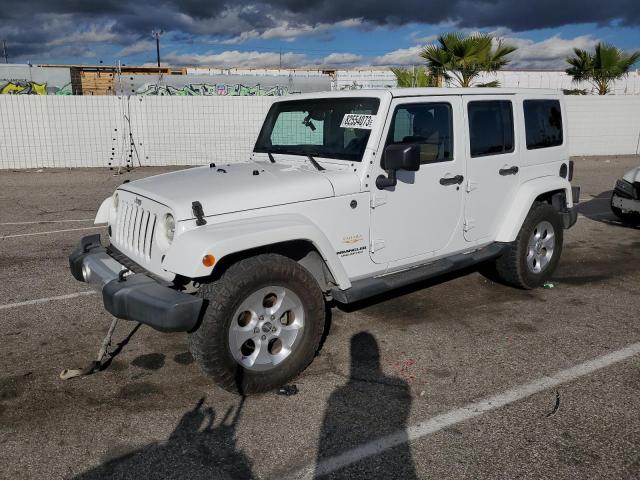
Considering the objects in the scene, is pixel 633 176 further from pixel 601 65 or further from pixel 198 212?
pixel 601 65

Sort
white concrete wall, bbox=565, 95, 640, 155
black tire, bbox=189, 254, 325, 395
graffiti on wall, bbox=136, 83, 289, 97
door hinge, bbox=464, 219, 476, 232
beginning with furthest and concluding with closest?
graffiti on wall, bbox=136, 83, 289, 97 < white concrete wall, bbox=565, 95, 640, 155 < door hinge, bbox=464, 219, 476, 232 < black tire, bbox=189, 254, 325, 395

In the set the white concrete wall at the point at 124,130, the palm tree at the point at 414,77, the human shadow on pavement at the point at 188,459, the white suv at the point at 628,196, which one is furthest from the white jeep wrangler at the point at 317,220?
the white concrete wall at the point at 124,130

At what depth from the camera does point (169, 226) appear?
11.9 ft

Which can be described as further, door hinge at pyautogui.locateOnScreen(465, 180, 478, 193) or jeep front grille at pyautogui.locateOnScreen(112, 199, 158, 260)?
door hinge at pyautogui.locateOnScreen(465, 180, 478, 193)

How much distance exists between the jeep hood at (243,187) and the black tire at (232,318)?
0.41 meters

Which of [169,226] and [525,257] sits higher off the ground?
[169,226]

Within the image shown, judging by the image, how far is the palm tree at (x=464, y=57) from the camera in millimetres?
17078

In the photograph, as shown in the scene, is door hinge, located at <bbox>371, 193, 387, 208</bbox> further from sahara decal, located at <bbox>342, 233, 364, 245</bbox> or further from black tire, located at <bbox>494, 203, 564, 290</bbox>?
black tire, located at <bbox>494, 203, 564, 290</bbox>

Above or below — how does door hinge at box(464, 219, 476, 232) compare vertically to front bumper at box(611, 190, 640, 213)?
above

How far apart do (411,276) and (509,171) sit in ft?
5.27

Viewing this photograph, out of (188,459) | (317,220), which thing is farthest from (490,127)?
(188,459)

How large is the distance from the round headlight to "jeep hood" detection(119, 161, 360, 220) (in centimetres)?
8

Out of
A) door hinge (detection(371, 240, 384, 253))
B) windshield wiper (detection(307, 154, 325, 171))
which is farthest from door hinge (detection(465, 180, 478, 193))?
windshield wiper (detection(307, 154, 325, 171))

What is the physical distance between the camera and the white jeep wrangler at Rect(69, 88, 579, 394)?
3.47 m
